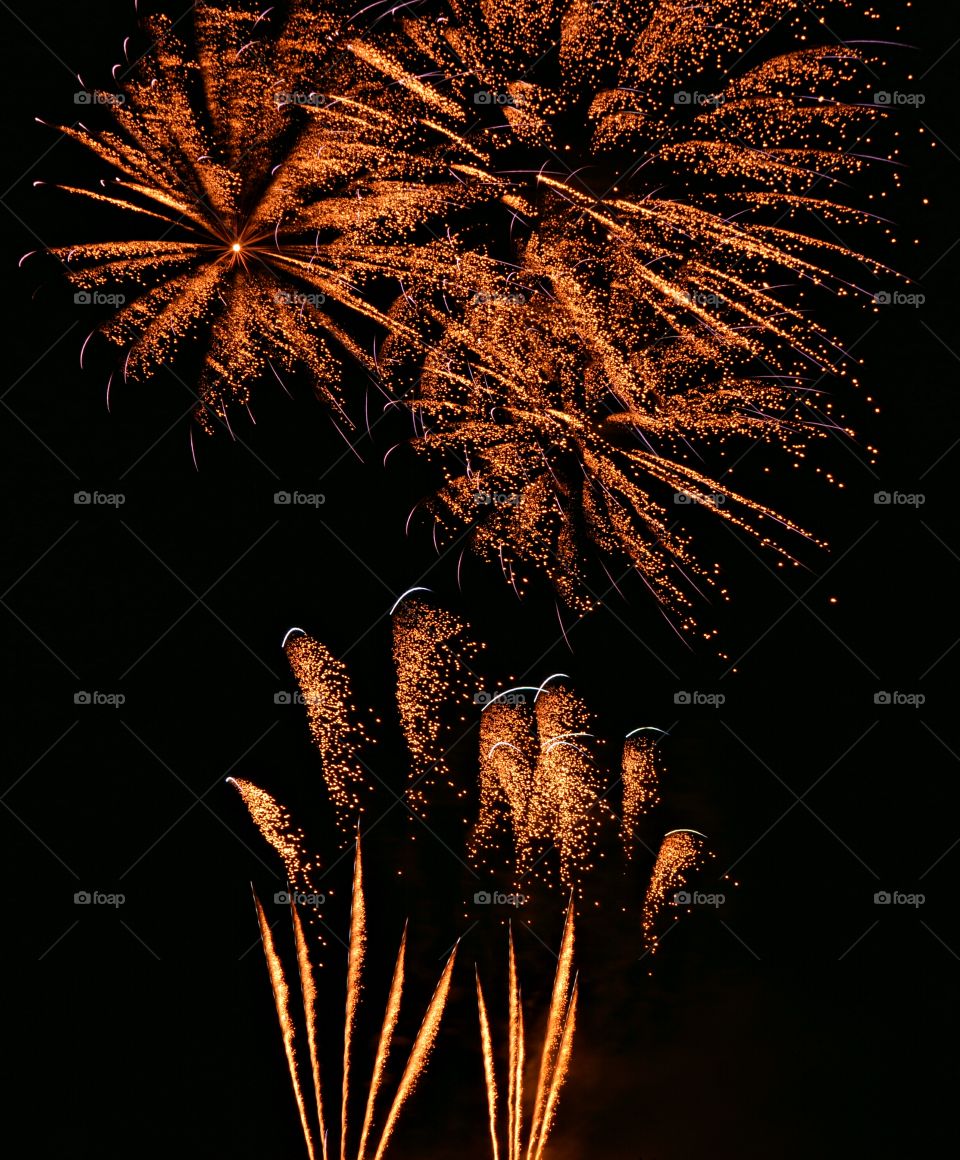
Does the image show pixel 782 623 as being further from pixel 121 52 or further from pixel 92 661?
pixel 121 52

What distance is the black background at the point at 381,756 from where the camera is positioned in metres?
2.57

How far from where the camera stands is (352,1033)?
2.55 m

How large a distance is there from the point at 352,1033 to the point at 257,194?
251cm

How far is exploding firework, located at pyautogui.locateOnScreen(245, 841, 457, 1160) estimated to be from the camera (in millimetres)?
2533

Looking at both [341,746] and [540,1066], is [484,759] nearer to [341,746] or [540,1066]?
[341,746]

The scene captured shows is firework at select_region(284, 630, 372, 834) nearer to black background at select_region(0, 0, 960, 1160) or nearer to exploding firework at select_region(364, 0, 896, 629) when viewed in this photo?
black background at select_region(0, 0, 960, 1160)

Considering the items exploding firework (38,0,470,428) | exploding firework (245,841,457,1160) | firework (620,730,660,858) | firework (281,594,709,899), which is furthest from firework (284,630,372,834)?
exploding firework (38,0,470,428)

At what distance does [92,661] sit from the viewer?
2648 millimetres

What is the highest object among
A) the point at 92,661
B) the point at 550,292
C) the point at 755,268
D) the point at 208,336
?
the point at 755,268

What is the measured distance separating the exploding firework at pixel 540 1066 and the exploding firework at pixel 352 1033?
0.65 ft

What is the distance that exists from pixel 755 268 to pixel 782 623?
109cm

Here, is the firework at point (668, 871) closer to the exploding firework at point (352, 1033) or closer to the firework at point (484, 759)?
the firework at point (484, 759)

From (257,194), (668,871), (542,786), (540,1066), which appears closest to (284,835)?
(542,786)

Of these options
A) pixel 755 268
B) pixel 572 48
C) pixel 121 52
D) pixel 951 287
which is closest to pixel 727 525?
pixel 755 268
